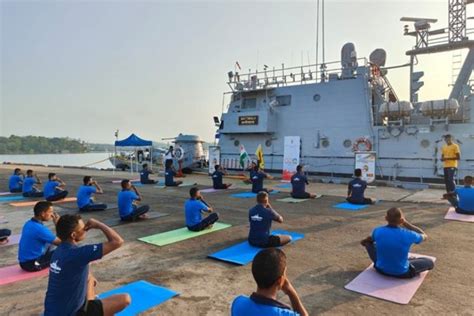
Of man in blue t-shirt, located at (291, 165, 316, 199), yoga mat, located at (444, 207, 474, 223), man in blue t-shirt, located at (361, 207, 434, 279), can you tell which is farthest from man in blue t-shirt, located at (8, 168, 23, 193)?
yoga mat, located at (444, 207, 474, 223)

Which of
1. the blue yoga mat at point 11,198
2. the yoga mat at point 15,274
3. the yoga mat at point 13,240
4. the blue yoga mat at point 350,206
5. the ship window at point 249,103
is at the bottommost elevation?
the yoga mat at point 13,240

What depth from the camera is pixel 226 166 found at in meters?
20.3

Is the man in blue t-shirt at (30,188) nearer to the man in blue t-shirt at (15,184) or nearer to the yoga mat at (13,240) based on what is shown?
the man in blue t-shirt at (15,184)

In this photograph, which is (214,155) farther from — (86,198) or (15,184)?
(86,198)

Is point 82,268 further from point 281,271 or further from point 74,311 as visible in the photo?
point 281,271

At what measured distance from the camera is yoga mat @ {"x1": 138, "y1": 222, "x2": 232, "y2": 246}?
6264 millimetres

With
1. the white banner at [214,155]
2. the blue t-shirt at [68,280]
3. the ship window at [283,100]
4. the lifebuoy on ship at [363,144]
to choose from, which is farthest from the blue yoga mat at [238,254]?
the white banner at [214,155]

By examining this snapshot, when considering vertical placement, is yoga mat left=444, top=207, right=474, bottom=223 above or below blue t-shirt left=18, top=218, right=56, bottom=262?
below

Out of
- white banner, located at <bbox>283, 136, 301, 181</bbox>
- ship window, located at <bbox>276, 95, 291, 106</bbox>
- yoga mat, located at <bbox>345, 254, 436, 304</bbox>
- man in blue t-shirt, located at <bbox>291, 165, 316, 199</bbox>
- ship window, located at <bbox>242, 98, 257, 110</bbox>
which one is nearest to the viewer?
yoga mat, located at <bbox>345, 254, 436, 304</bbox>

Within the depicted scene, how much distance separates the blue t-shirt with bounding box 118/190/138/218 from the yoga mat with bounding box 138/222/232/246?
1634 mm

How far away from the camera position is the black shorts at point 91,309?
105 inches

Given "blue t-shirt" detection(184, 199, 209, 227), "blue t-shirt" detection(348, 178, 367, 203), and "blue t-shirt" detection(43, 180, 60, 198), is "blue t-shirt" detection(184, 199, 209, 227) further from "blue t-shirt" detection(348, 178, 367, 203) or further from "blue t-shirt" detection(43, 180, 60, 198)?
"blue t-shirt" detection(43, 180, 60, 198)

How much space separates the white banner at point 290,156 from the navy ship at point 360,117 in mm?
669

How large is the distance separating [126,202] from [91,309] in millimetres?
5460
